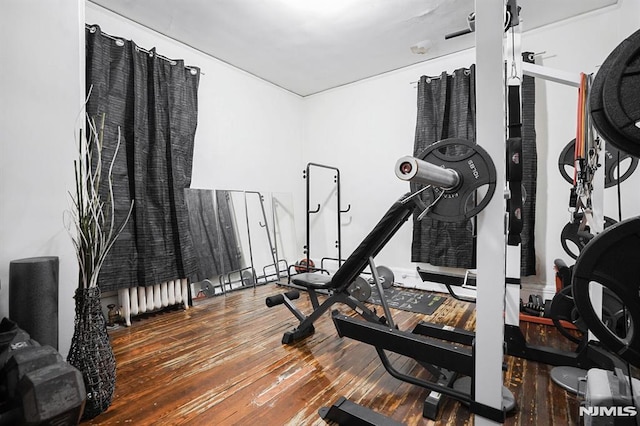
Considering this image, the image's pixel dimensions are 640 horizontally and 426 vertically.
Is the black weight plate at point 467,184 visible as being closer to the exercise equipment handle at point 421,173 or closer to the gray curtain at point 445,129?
the exercise equipment handle at point 421,173

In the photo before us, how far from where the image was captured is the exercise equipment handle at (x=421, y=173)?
88cm

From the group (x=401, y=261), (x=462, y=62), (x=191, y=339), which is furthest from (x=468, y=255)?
(x=191, y=339)

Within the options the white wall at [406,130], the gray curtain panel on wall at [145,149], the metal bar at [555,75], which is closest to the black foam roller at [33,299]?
the gray curtain panel on wall at [145,149]

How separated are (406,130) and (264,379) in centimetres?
343

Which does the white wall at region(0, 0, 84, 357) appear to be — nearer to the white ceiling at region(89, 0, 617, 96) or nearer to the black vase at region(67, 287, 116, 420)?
the black vase at region(67, 287, 116, 420)

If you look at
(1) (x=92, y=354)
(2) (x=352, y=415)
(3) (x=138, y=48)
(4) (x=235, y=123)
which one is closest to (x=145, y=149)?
(3) (x=138, y=48)

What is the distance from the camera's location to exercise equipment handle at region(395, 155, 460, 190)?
2.90 feet

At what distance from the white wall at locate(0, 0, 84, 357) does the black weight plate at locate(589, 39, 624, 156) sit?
251 cm

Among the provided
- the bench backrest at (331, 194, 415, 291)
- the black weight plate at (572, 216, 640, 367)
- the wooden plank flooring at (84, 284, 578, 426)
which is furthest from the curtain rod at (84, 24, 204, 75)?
the black weight plate at (572, 216, 640, 367)

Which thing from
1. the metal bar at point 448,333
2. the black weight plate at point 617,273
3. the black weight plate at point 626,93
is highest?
the black weight plate at point 626,93

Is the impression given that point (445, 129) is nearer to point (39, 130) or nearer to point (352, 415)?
point (352, 415)

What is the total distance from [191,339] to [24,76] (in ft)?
6.72

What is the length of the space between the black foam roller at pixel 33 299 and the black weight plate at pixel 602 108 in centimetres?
234

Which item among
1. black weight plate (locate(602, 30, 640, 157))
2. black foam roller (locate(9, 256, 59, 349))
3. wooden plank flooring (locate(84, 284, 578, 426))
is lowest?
wooden plank flooring (locate(84, 284, 578, 426))
